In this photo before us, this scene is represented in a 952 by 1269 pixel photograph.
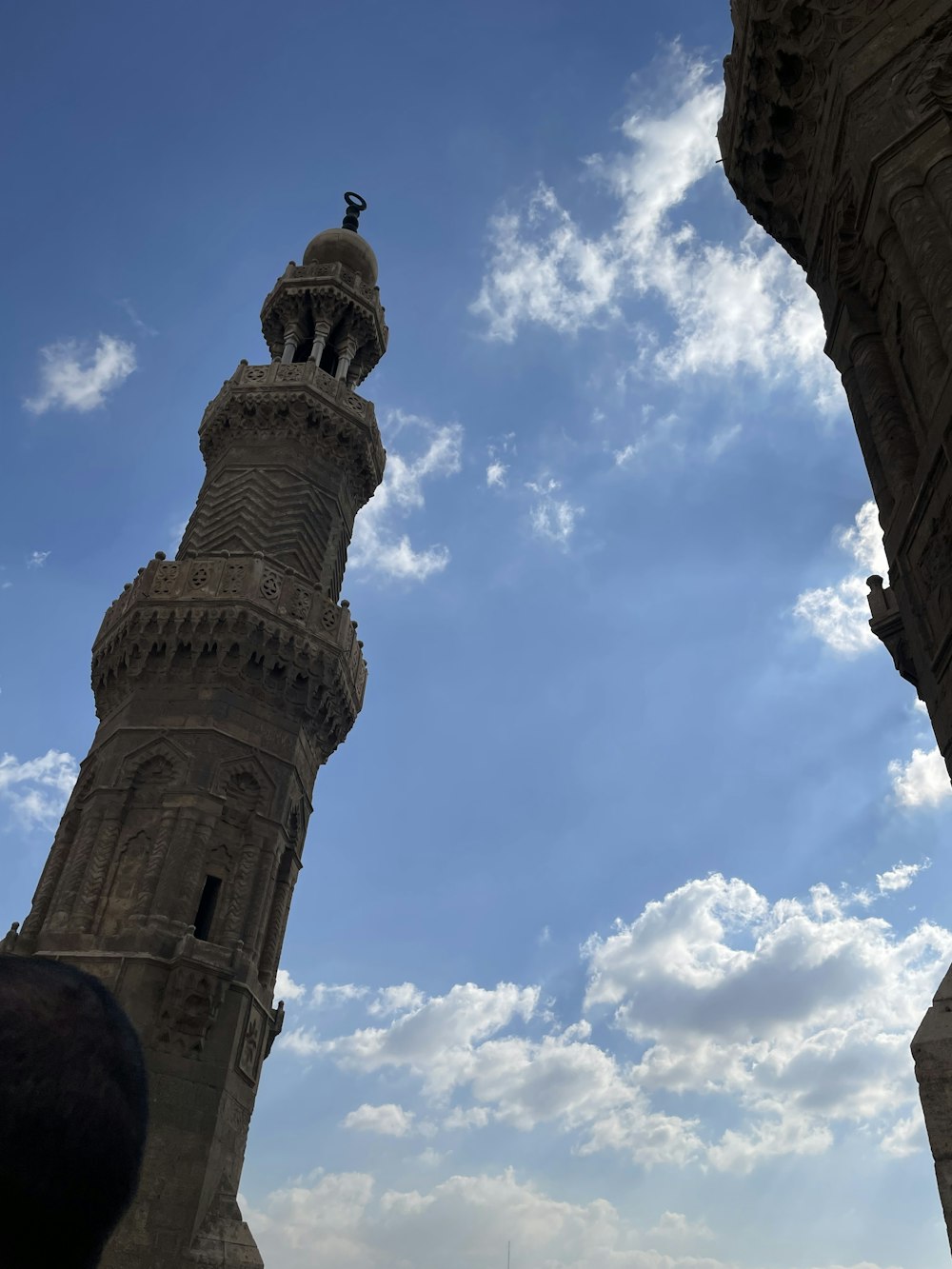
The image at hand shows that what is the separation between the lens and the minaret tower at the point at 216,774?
13.1m

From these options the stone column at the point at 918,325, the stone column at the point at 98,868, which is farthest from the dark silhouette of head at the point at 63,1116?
the stone column at the point at 98,868

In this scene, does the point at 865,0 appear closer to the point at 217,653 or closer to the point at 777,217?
the point at 777,217

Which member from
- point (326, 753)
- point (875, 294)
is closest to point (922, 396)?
point (875, 294)

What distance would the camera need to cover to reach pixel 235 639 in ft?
55.0

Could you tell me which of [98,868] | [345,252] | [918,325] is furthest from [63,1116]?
[345,252]

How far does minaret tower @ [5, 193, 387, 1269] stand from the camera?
13148 mm

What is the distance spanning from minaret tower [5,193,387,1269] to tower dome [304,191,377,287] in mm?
4562

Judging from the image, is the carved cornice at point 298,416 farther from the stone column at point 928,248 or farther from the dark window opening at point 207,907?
the stone column at point 928,248

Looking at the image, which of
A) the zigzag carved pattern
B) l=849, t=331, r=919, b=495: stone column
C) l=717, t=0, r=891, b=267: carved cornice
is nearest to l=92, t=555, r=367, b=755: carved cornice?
the zigzag carved pattern

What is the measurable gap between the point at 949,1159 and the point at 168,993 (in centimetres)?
1035

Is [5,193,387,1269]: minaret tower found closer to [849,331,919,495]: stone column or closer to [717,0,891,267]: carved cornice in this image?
[717,0,891,267]: carved cornice

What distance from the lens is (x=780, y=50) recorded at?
10.6 meters

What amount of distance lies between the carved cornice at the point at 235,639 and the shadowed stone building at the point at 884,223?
32.5 feet

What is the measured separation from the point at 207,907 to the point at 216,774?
205 centimetres
